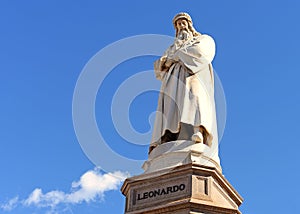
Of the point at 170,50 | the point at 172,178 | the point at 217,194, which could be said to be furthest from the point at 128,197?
the point at 170,50

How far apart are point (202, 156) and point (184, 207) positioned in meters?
1.55

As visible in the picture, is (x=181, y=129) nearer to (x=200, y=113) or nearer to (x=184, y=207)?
(x=200, y=113)

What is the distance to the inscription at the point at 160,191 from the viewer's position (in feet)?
39.6

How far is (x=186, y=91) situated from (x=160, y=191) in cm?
288

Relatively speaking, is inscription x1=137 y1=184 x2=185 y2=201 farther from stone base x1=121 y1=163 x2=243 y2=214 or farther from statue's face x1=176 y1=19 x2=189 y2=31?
statue's face x1=176 y1=19 x2=189 y2=31

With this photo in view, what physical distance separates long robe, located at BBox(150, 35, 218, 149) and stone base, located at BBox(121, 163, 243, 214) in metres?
1.46

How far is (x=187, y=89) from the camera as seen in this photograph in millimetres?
14078

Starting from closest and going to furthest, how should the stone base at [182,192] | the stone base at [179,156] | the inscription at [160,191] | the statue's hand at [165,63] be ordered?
the stone base at [182,192], the inscription at [160,191], the stone base at [179,156], the statue's hand at [165,63]

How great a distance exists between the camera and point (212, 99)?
14461 millimetres

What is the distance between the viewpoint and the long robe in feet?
44.9

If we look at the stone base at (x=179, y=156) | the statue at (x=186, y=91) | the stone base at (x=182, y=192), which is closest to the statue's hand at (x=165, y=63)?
the statue at (x=186, y=91)

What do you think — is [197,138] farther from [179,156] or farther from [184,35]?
[184,35]

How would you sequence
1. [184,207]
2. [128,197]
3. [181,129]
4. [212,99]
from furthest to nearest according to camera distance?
[212,99] → [181,129] → [128,197] → [184,207]

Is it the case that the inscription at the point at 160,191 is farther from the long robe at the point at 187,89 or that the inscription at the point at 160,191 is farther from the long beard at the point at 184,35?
the long beard at the point at 184,35
